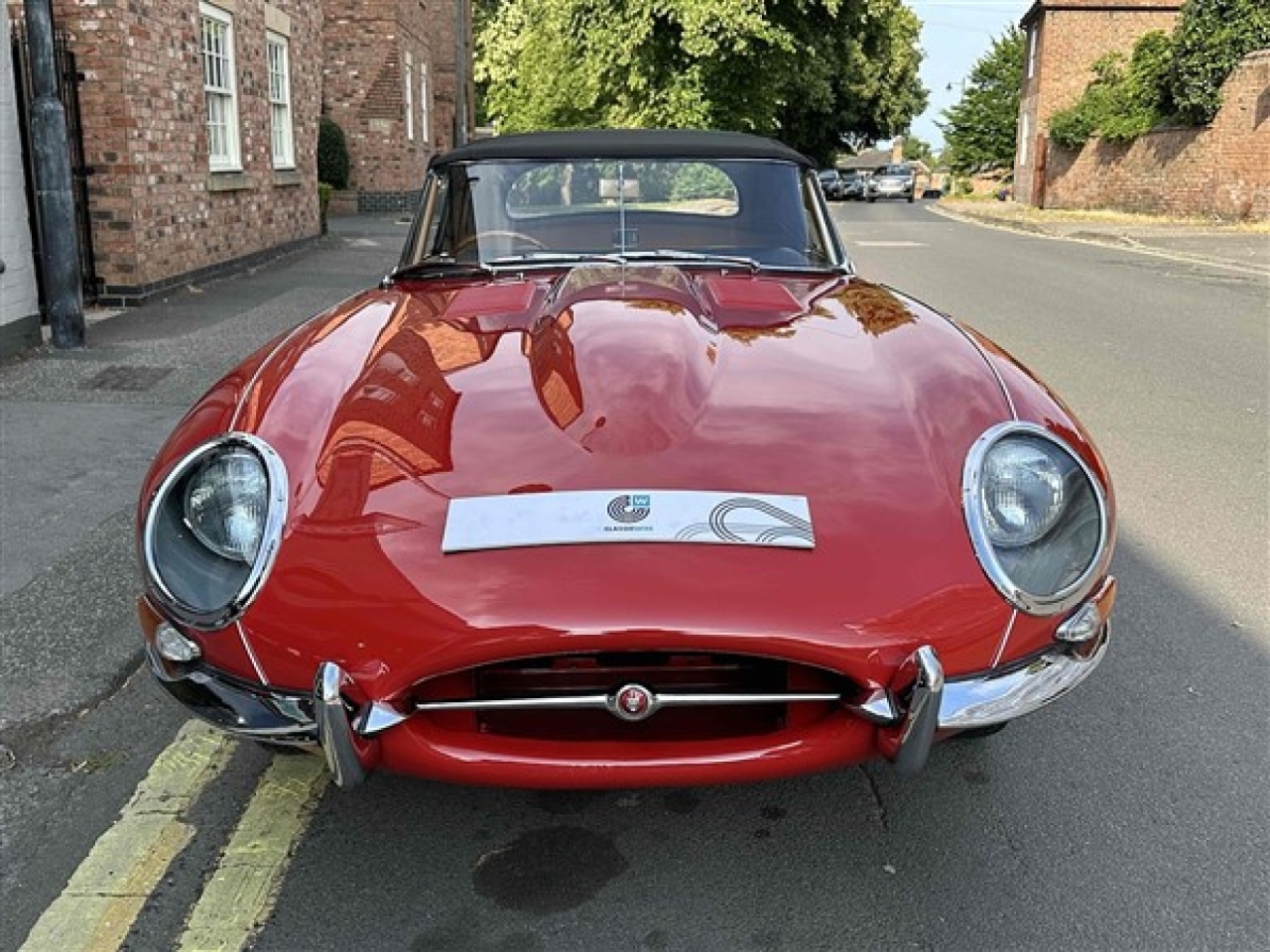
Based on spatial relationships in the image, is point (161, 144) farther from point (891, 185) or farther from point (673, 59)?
point (891, 185)

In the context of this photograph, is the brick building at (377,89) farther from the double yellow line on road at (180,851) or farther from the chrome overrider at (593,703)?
the chrome overrider at (593,703)

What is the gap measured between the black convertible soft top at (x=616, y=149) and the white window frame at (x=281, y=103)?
35.3ft

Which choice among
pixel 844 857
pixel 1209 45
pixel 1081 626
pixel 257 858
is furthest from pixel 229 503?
pixel 1209 45

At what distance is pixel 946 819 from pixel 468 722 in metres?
1.17

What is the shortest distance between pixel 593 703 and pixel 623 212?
219 centimetres

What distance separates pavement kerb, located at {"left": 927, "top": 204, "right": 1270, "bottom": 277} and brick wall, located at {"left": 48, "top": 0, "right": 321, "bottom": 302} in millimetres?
12442

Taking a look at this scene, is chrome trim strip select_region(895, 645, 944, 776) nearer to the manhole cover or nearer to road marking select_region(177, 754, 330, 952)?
road marking select_region(177, 754, 330, 952)

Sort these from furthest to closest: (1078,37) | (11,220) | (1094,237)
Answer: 1. (1078,37)
2. (1094,237)
3. (11,220)

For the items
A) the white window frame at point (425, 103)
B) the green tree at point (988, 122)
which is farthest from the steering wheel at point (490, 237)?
the green tree at point (988, 122)

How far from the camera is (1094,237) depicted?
21.8m

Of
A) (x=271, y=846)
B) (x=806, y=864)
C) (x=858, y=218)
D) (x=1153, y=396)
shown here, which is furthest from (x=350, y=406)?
(x=858, y=218)

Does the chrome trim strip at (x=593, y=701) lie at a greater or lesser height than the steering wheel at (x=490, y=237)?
lesser

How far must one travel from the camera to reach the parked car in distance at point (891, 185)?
4803 centimetres

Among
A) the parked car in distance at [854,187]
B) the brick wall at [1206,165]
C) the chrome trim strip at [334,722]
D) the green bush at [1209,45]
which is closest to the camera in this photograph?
the chrome trim strip at [334,722]
